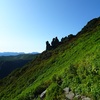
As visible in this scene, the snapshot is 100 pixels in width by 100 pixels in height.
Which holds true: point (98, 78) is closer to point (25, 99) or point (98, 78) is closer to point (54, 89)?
point (54, 89)

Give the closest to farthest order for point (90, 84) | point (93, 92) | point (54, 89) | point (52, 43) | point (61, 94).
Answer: point (93, 92)
point (90, 84)
point (61, 94)
point (54, 89)
point (52, 43)

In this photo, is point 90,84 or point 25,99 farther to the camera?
point 25,99

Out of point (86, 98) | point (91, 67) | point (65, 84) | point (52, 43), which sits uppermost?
point (52, 43)

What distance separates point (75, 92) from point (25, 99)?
784 centimetres

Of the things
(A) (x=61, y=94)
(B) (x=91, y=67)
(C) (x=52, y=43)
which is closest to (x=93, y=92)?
(A) (x=61, y=94)

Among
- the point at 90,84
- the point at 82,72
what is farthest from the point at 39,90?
the point at 90,84

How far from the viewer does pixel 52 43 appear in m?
107

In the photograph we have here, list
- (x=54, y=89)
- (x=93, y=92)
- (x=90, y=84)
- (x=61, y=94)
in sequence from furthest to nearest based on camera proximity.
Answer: (x=54, y=89), (x=61, y=94), (x=90, y=84), (x=93, y=92)

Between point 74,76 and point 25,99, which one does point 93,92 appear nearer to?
point 74,76

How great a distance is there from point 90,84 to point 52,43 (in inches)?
3546

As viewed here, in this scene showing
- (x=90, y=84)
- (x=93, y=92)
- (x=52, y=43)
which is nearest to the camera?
(x=93, y=92)

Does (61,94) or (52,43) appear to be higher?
(52,43)

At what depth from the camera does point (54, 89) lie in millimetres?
19984

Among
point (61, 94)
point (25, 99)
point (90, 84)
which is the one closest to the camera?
point (90, 84)
